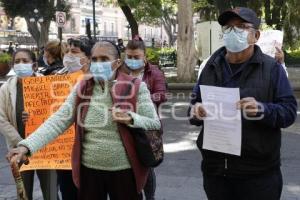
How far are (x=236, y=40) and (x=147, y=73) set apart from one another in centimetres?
221

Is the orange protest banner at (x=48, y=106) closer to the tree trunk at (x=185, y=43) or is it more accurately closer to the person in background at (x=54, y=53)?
the person in background at (x=54, y=53)

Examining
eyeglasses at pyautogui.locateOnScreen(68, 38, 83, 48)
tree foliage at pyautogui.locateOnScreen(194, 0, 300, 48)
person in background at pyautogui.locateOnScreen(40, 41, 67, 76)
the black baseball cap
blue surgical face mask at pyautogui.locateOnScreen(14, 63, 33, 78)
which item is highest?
tree foliage at pyautogui.locateOnScreen(194, 0, 300, 48)

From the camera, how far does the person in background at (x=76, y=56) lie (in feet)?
16.2

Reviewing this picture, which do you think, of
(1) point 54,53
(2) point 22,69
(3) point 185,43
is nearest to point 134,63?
(1) point 54,53

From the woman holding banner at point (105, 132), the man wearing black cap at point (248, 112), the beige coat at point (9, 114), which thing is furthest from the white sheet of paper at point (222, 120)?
the beige coat at point (9, 114)

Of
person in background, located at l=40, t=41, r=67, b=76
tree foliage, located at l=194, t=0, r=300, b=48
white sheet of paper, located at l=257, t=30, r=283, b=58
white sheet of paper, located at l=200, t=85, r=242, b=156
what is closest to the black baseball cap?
white sheet of paper, located at l=200, t=85, r=242, b=156

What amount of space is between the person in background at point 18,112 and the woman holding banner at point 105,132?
104 cm

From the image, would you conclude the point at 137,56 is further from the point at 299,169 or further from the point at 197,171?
the point at 299,169

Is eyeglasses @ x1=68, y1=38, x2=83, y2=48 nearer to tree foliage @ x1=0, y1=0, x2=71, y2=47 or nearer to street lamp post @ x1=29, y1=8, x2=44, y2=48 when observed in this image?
tree foliage @ x1=0, y1=0, x2=71, y2=47

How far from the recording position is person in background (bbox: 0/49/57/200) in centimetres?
443

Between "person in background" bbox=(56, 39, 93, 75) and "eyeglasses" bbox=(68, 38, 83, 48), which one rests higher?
"eyeglasses" bbox=(68, 38, 83, 48)

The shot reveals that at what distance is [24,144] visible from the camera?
3.32 m

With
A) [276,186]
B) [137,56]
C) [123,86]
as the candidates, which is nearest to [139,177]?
[123,86]

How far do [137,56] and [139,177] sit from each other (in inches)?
75.4
